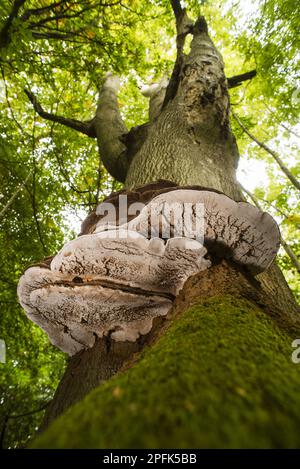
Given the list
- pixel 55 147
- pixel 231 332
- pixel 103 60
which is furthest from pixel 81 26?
pixel 231 332

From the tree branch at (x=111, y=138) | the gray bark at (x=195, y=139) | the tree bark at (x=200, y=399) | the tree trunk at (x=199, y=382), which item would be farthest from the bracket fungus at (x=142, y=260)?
the tree branch at (x=111, y=138)

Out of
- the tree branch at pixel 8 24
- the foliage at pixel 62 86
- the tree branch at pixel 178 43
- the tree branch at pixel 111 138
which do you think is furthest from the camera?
the foliage at pixel 62 86

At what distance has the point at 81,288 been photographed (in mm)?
1447

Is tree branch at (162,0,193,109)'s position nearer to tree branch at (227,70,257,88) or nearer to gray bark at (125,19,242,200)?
gray bark at (125,19,242,200)

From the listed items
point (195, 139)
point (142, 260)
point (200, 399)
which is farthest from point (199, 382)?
point (195, 139)

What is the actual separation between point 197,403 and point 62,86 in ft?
25.8

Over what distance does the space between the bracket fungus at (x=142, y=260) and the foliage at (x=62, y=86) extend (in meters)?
3.11

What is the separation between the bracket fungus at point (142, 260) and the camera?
1352 millimetres

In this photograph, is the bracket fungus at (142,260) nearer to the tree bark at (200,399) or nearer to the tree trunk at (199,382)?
the tree trunk at (199,382)

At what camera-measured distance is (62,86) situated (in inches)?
271

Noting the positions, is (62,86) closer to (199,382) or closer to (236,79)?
Answer: (236,79)

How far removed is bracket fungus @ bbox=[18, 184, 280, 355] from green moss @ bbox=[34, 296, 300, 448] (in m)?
0.59
